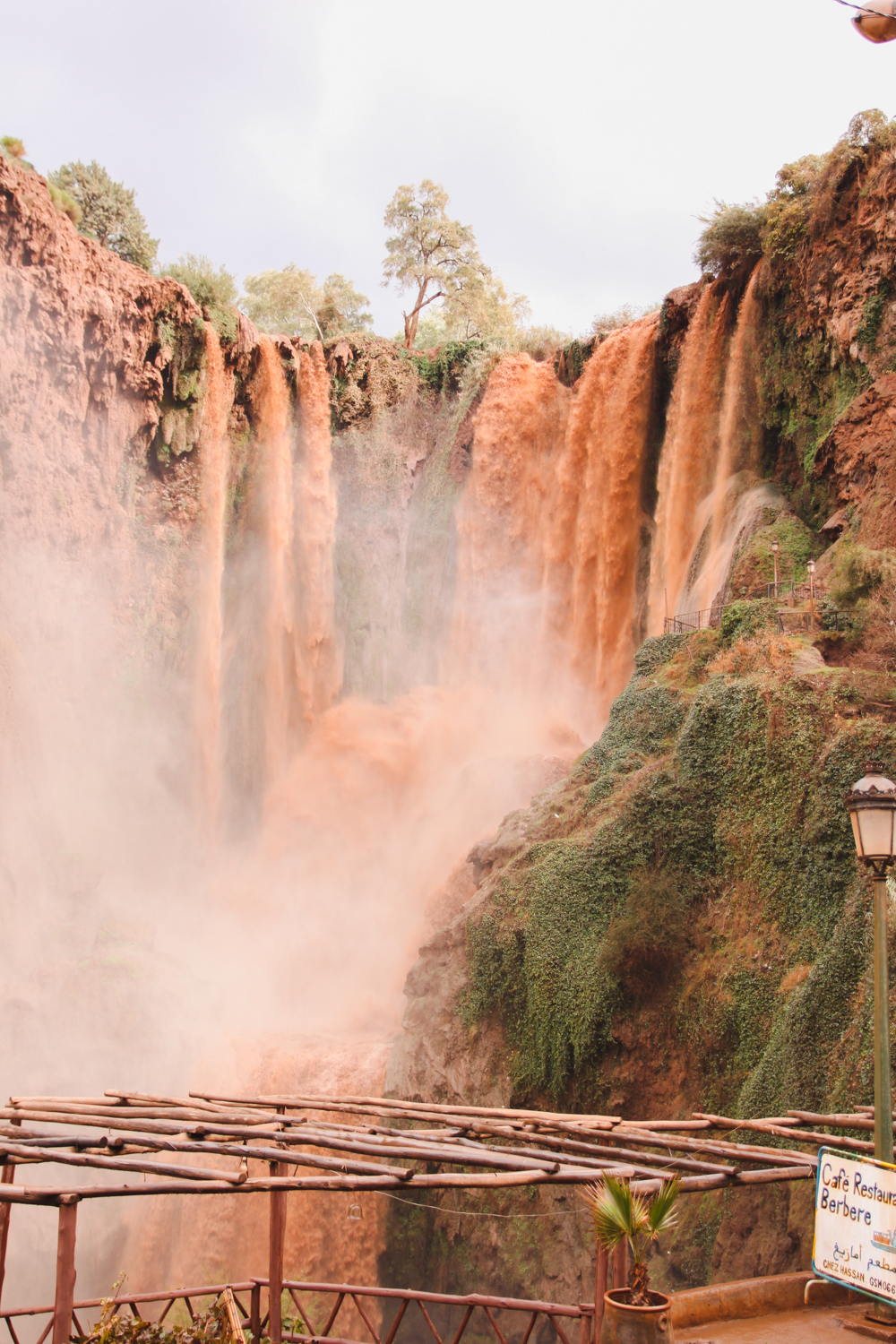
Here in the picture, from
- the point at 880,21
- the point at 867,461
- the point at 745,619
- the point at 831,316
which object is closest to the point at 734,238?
the point at 831,316

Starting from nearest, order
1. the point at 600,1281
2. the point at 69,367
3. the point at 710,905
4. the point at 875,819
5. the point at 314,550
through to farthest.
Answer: the point at 875,819
the point at 600,1281
the point at 710,905
the point at 69,367
the point at 314,550

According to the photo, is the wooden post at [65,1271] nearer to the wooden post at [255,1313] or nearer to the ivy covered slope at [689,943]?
the wooden post at [255,1313]

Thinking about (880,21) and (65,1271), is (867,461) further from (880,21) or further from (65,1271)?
(65,1271)

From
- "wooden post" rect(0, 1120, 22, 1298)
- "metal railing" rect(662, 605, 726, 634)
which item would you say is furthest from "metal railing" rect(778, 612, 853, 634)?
"wooden post" rect(0, 1120, 22, 1298)

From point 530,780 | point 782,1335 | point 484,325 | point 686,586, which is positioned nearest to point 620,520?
point 686,586

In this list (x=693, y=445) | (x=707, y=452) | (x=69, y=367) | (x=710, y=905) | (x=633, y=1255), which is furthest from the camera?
(x=693, y=445)

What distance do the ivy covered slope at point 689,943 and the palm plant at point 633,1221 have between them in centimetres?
505

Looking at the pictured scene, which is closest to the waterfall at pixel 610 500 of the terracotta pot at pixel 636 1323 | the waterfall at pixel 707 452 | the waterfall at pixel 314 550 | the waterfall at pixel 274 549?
the waterfall at pixel 707 452

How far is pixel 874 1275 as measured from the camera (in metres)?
5.81

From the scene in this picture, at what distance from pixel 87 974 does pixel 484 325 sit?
31.7m

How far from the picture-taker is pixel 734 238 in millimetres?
23766

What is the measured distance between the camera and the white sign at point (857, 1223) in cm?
574

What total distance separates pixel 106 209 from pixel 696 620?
64.9 feet

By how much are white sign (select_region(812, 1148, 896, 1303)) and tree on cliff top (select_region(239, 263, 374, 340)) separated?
132ft
